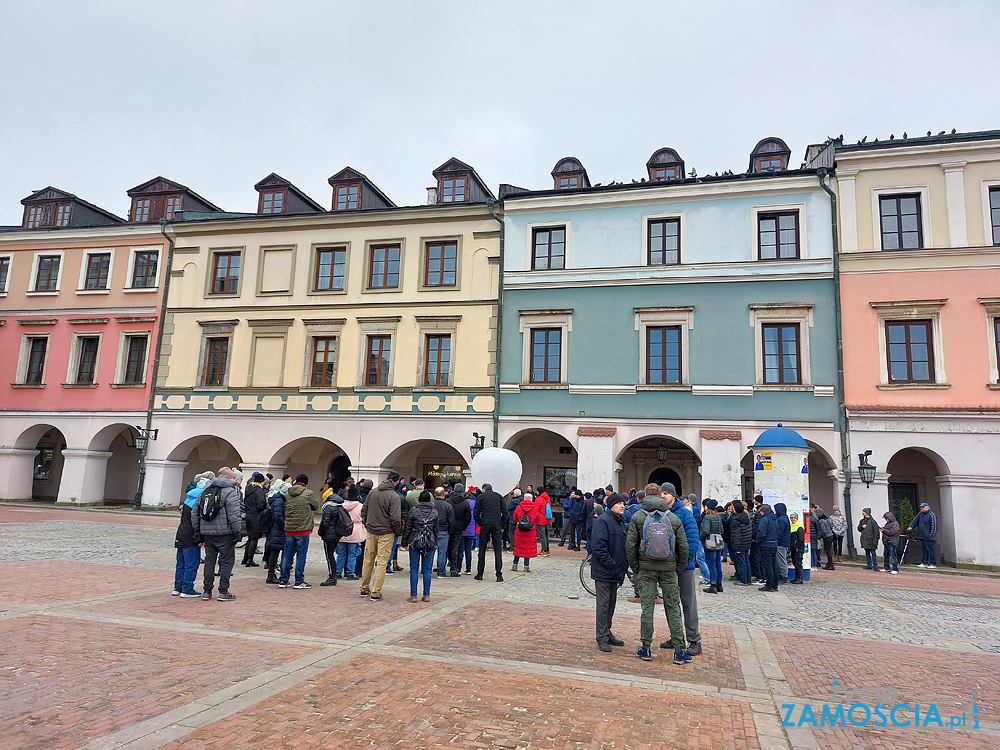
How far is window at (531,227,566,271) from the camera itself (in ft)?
77.5


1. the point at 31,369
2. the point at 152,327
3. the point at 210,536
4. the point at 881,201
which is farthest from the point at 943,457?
the point at 31,369

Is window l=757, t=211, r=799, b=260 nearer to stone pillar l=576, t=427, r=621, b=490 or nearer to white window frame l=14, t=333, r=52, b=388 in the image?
stone pillar l=576, t=427, r=621, b=490

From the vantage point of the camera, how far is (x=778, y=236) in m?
21.6

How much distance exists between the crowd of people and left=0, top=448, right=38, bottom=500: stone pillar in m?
19.8

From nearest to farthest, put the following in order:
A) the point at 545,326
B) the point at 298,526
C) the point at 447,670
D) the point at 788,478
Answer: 1. the point at 447,670
2. the point at 298,526
3. the point at 788,478
4. the point at 545,326

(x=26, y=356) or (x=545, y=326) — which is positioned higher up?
(x=545, y=326)

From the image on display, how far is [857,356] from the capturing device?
20.1 m

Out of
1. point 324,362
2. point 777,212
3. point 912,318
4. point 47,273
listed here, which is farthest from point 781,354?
point 47,273

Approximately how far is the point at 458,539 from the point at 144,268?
21659 mm

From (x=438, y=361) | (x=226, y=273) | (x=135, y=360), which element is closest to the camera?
(x=438, y=361)

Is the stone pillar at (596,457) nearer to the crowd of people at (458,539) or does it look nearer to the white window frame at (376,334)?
the crowd of people at (458,539)

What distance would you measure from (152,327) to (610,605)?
82.4ft

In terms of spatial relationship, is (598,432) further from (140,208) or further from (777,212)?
(140,208)

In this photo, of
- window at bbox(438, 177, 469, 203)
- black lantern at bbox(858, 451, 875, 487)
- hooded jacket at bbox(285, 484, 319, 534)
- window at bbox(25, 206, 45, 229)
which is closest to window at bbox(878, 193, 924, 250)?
black lantern at bbox(858, 451, 875, 487)
